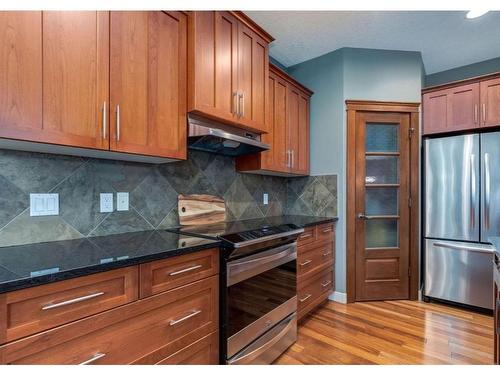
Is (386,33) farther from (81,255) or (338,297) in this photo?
(81,255)

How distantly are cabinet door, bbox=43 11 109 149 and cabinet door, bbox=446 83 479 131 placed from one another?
3.06m

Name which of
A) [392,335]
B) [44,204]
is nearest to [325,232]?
[392,335]

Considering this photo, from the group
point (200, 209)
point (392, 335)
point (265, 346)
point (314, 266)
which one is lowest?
point (392, 335)

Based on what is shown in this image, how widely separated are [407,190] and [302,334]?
1831 mm

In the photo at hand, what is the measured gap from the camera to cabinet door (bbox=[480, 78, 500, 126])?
2.36 metres

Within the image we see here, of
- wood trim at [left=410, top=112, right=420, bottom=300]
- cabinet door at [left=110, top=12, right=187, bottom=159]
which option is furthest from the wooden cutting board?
wood trim at [left=410, top=112, right=420, bottom=300]

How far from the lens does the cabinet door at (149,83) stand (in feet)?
4.11

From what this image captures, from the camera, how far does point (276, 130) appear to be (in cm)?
243

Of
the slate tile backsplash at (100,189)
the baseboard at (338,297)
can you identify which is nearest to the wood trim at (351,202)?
the baseboard at (338,297)

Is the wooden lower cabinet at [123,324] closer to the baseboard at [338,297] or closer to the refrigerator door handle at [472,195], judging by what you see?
the baseboard at [338,297]

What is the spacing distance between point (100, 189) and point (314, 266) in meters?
1.89

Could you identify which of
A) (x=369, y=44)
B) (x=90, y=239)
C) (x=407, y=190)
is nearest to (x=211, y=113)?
(x=90, y=239)

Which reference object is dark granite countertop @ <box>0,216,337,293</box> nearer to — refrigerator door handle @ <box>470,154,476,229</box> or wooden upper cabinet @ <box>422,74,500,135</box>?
refrigerator door handle @ <box>470,154,476,229</box>
